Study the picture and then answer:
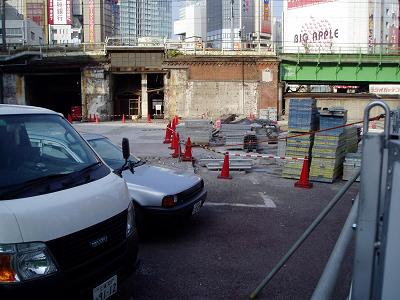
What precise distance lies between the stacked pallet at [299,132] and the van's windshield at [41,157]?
791cm

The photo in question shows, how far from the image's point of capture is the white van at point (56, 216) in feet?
11.0

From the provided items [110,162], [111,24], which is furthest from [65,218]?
[111,24]

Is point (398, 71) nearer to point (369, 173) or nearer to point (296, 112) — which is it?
point (296, 112)

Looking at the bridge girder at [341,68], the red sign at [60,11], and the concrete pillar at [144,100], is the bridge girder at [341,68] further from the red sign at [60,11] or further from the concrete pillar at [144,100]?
the red sign at [60,11]

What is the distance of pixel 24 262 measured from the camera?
3348 mm

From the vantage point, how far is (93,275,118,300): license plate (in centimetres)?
388

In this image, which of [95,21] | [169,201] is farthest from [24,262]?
[95,21]

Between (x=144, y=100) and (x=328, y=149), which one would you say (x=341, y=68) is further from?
(x=328, y=149)

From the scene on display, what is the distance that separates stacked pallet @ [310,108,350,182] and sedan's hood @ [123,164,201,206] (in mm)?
5099

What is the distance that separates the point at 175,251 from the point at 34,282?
128 inches

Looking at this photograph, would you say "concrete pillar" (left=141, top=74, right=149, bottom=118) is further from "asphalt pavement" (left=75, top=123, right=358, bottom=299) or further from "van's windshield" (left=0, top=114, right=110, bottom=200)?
"van's windshield" (left=0, top=114, right=110, bottom=200)

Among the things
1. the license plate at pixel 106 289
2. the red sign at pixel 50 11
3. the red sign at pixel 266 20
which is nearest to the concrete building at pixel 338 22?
the red sign at pixel 266 20

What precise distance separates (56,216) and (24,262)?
1.36 feet

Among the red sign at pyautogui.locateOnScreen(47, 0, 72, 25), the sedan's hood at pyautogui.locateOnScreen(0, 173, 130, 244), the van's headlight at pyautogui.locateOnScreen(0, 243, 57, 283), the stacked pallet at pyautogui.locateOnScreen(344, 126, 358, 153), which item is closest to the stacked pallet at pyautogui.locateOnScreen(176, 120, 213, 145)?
the stacked pallet at pyautogui.locateOnScreen(344, 126, 358, 153)
